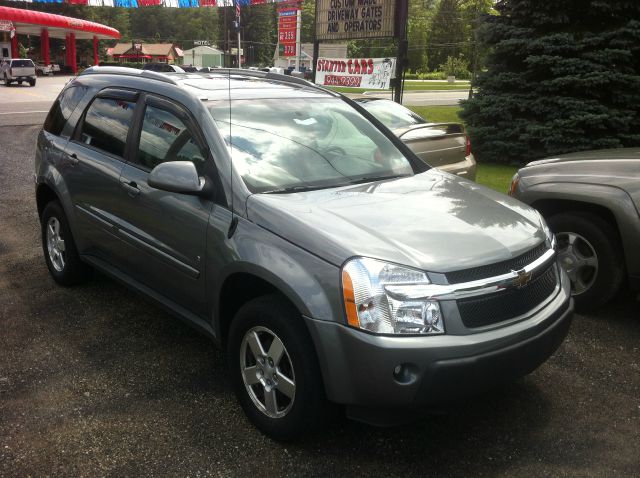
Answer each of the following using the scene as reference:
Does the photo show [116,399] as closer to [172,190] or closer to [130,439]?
[130,439]

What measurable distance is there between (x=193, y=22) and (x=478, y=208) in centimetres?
13838

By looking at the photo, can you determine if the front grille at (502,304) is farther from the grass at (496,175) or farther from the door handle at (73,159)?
the grass at (496,175)

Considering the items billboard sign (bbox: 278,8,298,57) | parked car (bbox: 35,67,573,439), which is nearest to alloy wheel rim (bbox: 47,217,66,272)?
parked car (bbox: 35,67,573,439)

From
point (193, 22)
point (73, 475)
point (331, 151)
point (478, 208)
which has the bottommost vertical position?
point (73, 475)

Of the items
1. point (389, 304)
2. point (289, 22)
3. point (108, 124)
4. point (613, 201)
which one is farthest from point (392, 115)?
point (289, 22)

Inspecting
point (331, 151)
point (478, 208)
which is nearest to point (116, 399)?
point (331, 151)

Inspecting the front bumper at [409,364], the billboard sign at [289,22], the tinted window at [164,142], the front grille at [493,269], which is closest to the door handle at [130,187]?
the tinted window at [164,142]

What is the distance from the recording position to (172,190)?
131 inches

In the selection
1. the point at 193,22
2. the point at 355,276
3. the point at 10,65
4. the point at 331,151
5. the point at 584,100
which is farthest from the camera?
the point at 193,22

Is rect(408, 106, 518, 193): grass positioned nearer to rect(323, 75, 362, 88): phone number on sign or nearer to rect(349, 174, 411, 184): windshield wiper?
rect(323, 75, 362, 88): phone number on sign

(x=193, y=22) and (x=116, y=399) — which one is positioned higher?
(x=193, y=22)

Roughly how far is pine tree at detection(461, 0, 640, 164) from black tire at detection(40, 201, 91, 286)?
789cm

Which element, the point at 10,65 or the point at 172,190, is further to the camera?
the point at 10,65

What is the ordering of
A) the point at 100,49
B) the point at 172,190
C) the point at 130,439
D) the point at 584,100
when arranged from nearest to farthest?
the point at 130,439, the point at 172,190, the point at 584,100, the point at 100,49
